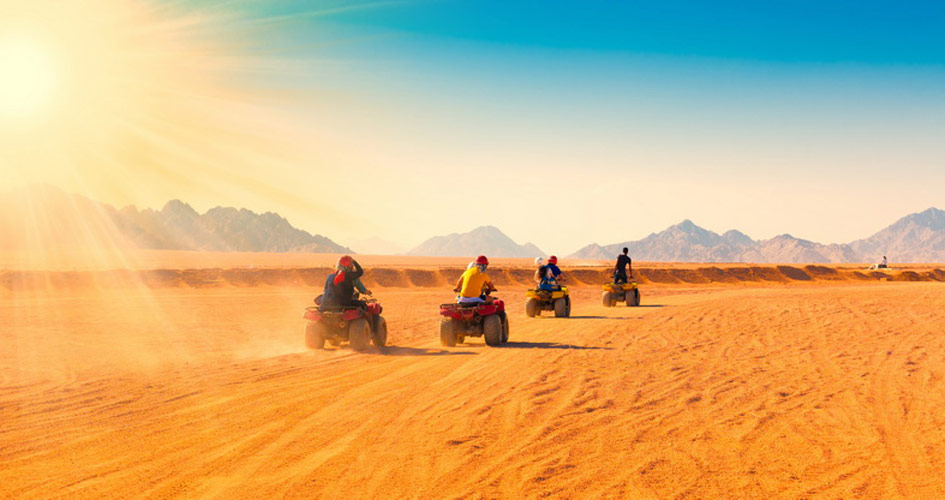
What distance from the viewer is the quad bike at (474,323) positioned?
607 inches

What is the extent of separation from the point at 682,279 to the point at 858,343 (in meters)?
44.2

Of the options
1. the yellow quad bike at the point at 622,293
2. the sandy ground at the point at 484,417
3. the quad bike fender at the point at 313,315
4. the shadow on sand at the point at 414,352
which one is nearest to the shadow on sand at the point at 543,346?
the sandy ground at the point at 484,417

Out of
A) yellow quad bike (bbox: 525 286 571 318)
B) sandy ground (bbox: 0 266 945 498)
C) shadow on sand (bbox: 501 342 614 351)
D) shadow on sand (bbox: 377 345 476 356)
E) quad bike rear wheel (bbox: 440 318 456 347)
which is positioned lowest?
sandy ground (bbox: 0 266 945 498)

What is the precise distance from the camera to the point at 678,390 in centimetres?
1031

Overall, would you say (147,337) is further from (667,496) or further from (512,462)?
(667,496)

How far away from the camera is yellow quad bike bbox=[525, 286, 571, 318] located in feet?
74.2

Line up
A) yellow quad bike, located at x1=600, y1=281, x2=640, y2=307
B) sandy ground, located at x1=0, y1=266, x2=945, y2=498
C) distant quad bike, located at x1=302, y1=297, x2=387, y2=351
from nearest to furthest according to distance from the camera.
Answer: sandy ground, located at x1=0, y1=266, x2=945, y2=498, distant quad bike, located at x1=302, y1=297, x2=387, y2=351, yellow quad bike, located at x1=600, y1=281, x2=640, y2=307

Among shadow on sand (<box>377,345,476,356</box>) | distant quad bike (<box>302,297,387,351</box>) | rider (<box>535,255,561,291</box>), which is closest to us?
shadow on sand (<box>377,345,476,356</box>)

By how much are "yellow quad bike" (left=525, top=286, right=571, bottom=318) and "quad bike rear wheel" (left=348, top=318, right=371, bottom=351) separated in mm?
8906

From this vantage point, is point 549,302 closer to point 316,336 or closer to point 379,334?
point 379,334

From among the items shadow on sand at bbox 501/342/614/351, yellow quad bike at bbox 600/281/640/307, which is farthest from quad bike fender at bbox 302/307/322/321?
yellow quad bike at bbox 600/281/640/307

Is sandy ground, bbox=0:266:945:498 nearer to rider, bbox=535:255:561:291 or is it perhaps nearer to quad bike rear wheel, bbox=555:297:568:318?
quad bike rear wheel, bbox=555:297:568:318

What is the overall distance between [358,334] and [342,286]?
1.16 meters

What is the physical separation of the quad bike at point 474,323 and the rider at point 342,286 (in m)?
2.25
